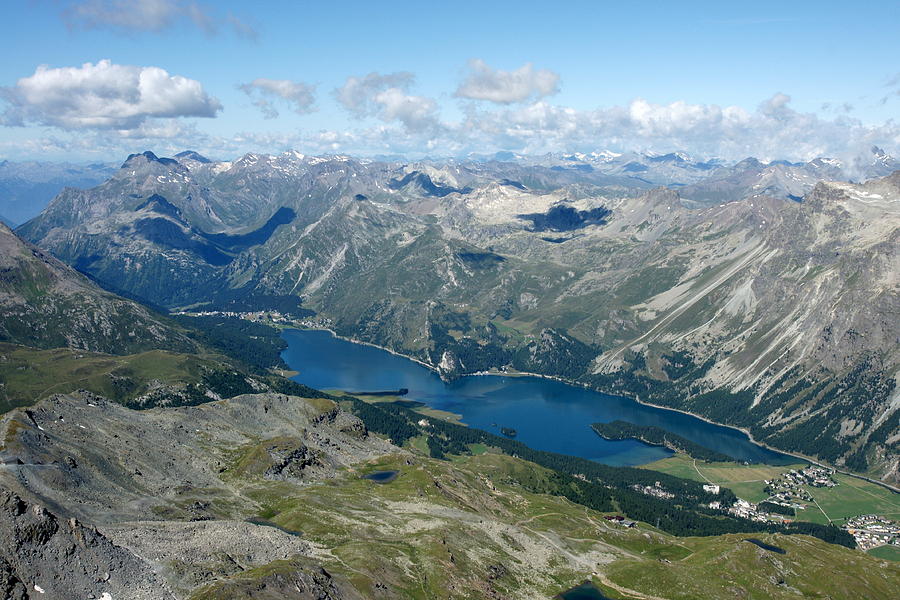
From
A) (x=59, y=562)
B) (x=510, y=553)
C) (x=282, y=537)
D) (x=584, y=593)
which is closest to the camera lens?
(x=59, y=562)

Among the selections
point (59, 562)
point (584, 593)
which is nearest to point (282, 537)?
point (59, 562)

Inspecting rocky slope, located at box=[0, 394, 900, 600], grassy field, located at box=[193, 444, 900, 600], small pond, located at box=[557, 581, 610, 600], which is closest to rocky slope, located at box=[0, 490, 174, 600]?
rocky slope, located at box=[0, 394, 900, 600]

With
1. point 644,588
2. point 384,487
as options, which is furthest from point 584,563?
point 384,487

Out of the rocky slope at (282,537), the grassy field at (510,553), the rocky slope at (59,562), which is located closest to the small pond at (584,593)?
the grassy field at (510,553)

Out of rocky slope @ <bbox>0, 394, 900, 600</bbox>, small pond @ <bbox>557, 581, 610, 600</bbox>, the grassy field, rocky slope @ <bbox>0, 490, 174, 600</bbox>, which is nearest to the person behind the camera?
rocky slope @ <bbox>0, 490, 174, 600</bbox>

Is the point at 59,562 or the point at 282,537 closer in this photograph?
the point at 59,562

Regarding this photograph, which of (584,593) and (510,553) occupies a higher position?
(510,553)

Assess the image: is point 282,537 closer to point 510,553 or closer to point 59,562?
point 59,562

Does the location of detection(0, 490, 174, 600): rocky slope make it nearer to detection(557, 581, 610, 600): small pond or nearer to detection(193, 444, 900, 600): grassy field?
detection(193, 444, 900, 600): grassy field

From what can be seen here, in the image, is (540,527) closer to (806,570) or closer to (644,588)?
(644,588)

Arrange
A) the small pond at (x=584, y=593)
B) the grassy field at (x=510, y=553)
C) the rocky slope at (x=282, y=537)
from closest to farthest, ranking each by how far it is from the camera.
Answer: the rocky slope at (x=282, y=537) < the grassy field at (x=510, y=553) < the small pond at (x=584, y=593)

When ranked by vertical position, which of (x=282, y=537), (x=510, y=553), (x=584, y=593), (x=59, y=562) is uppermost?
(x=59, y=562)

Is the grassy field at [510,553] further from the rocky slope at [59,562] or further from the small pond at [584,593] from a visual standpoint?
the rocky slope at [59,562]
